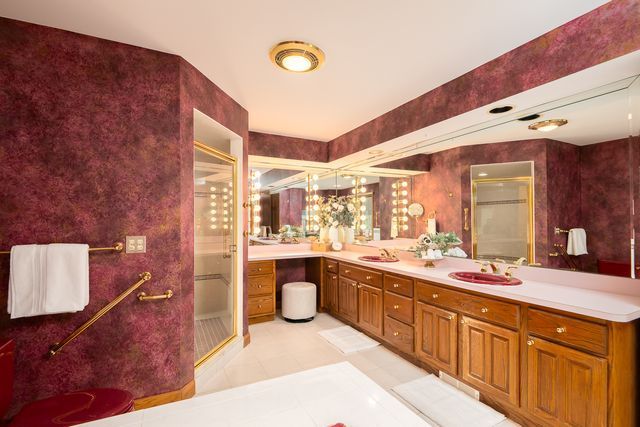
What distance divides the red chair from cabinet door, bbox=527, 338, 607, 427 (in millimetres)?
2442

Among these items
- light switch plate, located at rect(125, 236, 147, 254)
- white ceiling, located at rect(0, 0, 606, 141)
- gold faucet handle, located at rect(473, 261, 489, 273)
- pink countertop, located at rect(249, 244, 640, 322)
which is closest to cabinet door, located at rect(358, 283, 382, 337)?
pink countertop, located at rect(249, 244, 640, 322)

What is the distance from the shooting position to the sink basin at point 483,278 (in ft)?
7.57

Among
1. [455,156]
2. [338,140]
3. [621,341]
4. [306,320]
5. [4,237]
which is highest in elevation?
[338,140]

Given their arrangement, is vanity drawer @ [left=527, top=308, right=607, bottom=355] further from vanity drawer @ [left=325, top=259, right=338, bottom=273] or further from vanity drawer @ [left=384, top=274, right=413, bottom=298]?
vanity drawer @ [left=325, top=259, right=338, bottom=273]

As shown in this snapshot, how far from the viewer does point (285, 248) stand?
15.4 ft

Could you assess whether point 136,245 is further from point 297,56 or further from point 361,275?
point 361,275

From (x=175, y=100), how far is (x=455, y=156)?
2605mm

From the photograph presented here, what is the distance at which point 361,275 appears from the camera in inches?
141

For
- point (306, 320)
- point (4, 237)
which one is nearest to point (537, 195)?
point (306, 320)

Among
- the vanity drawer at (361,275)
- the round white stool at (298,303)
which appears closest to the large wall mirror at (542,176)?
the vanity drawer at (361,275)

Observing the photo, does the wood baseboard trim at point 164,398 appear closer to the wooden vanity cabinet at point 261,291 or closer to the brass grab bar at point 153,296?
the brass grab bar at point 153,296

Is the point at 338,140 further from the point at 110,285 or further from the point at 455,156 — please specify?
the point at 110,285

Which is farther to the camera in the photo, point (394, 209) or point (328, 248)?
point (328, 248)

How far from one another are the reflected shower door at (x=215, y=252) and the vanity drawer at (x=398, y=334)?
168 cm
